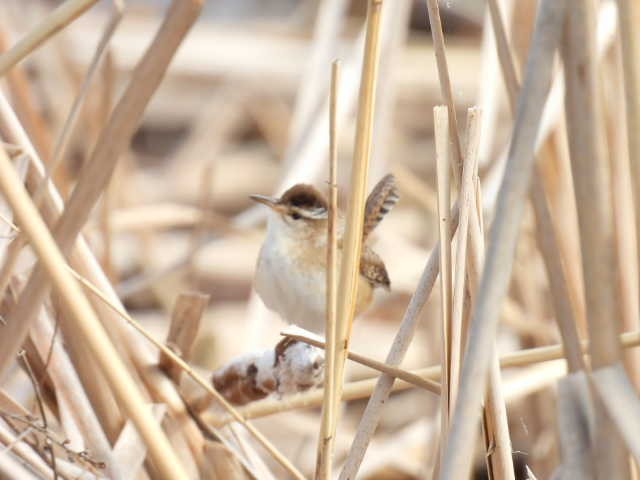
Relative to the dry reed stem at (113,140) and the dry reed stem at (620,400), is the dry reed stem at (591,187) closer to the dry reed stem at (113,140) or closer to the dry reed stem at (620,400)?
the dry reed stem at (620,400)

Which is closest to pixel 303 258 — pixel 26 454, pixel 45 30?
pixel 26 454

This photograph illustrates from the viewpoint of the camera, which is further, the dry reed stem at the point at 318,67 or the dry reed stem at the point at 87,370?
the dry reed stem at the point at 318,67

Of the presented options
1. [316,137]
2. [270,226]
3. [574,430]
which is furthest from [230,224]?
[574,430]

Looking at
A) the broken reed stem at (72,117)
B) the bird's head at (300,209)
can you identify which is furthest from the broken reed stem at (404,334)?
the bird's head at (300,209)

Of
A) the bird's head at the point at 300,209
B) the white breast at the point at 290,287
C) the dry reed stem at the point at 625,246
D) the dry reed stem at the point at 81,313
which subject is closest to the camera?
the dry reed stem at the point at 81,313

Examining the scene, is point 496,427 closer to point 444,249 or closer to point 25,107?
point 444,249
